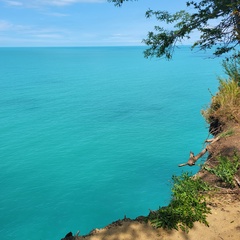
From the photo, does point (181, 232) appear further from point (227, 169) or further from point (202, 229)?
point (227, 169)

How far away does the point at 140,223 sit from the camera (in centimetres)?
541

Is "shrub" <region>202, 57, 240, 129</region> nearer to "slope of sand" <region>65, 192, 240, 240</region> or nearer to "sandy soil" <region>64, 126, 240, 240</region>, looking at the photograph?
"sandy soil" <region>64, 126, 240, 240</region>

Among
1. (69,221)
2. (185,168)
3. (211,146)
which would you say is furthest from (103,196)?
A: (211,146)

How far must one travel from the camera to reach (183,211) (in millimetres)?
5410

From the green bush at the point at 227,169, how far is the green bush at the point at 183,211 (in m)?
0.77

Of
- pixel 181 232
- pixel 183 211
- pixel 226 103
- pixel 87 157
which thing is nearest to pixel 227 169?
pixel 183 211

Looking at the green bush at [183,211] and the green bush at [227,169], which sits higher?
the green bush at [227,169]

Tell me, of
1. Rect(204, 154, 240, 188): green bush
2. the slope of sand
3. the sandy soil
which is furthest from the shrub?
the slope of sand

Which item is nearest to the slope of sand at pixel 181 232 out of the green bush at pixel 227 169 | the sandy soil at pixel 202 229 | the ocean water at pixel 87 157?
the sandy soil at pixel 202 229

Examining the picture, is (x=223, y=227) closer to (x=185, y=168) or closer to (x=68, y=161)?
(x=185, y=168)

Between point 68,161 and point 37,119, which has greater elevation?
point 37,119

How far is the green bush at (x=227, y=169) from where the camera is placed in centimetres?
651

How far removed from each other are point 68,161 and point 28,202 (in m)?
5.60

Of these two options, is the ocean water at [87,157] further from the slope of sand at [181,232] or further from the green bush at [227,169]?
the slope of sand at [181,232]
